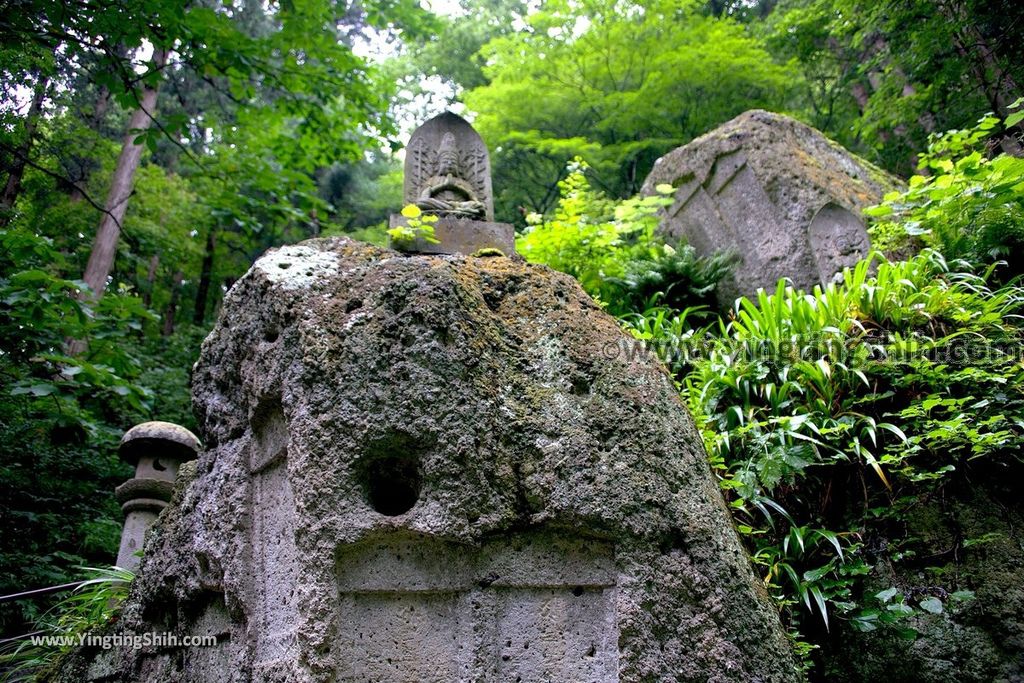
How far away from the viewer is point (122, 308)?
16.4ft

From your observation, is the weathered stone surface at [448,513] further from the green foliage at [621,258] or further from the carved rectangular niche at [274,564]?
the green foliage at [621,258]

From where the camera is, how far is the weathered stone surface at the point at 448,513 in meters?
2.48

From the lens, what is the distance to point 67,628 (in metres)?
3.89

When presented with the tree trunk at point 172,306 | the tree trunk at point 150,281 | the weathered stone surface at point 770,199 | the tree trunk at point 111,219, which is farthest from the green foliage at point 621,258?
the tree trunk at point 172,306

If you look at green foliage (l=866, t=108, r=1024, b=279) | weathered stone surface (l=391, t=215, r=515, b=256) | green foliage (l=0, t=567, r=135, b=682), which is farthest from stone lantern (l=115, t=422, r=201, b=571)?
green foliage (l=866, t=108, r=1024, b=279)

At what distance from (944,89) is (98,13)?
A: 24.5 ft

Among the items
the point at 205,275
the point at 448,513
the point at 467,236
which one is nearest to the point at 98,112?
the point at 205,275

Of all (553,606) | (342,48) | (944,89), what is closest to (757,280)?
(944,89)

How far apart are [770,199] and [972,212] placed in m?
2.28

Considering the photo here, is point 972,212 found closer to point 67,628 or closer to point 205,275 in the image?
point 67,628

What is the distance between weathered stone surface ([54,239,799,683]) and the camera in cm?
248

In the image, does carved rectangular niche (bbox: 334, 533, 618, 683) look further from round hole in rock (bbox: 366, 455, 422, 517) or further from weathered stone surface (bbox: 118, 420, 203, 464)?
weathered stone surface (bbox: 118, 420, 203, 464)

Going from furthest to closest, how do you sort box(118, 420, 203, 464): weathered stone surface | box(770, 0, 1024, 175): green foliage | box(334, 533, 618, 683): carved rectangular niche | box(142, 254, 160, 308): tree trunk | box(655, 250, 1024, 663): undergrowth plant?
box(142, 254, 160, 308): tree trunk → box(770, 0, 1024, 175): green foliage → box(118, 420, 203, 464): weathered stone surface → box(655, 250, 1024, 663): undergrowth plant → box(334, 533, 618, 683): carved rectangular niche

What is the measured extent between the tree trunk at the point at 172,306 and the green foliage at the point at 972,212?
12.8 metres
